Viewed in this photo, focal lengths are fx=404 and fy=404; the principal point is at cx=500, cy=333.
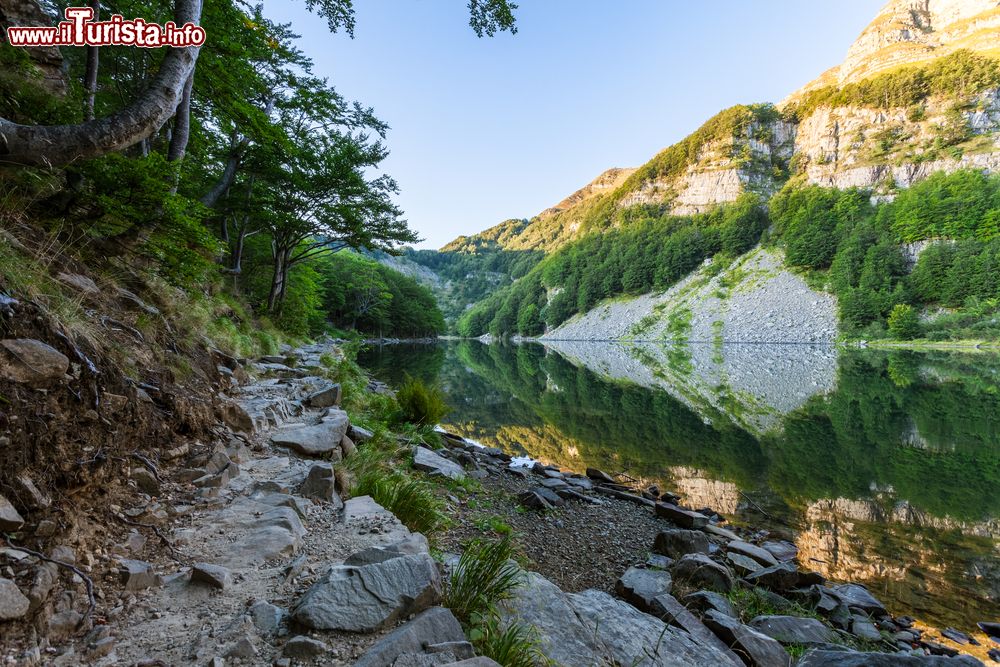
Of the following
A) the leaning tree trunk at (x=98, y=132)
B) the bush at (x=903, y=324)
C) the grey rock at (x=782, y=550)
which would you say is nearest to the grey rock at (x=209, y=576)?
the leaning tree trunk at (x=98, y=132)

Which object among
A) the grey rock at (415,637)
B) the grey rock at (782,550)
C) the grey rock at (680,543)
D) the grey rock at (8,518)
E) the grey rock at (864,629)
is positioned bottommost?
the grey rock at (782,550)

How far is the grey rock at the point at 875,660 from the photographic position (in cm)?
246

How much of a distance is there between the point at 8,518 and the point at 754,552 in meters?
7.40

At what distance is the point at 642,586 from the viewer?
14.3 ft

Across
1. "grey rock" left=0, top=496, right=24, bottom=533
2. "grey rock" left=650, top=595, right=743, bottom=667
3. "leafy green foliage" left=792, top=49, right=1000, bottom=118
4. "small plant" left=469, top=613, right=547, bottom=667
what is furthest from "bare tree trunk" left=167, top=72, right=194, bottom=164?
"leafy green foliage" left=792, top=49, right=1000, bottom=118

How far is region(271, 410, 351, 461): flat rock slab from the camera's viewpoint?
4.94m

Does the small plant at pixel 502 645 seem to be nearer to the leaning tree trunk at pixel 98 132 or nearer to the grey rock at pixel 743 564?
the grey rock at pixel 743 564

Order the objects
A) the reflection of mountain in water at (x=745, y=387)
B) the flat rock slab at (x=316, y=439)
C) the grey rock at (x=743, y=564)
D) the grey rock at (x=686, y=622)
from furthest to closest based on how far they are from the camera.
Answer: the reflection of mountain in water at (x=745, y=387) → the grey rock at (x=743, y=564) → the flat rock slab at (x=316, y=439) → the grey rock at (x=686, y=622)

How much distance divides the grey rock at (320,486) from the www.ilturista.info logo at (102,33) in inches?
210

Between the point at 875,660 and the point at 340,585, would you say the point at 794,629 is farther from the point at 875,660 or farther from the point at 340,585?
the point at 340,585

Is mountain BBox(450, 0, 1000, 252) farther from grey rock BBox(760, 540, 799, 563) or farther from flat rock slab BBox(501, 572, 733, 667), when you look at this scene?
flat rock slab BBox(501, 572, 733, 667)

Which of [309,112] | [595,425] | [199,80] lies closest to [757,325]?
[595,425]

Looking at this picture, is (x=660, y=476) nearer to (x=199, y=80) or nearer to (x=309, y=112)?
(x=199, y=80)

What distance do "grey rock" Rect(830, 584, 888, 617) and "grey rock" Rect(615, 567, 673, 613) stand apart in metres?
2.20
